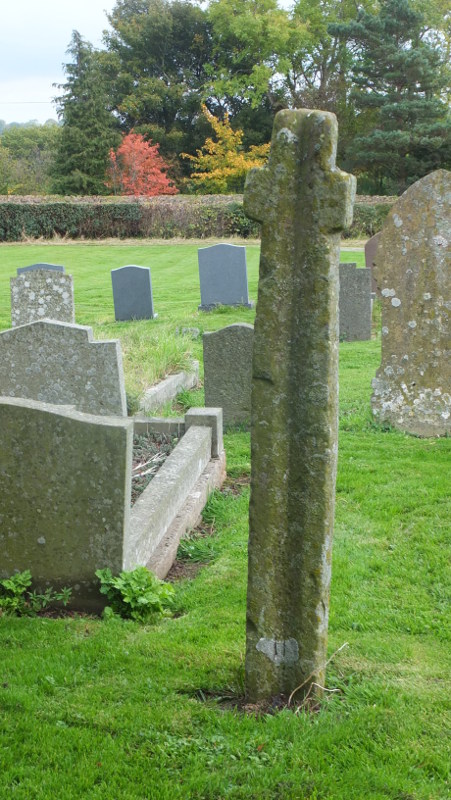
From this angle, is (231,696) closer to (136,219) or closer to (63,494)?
(63,494)

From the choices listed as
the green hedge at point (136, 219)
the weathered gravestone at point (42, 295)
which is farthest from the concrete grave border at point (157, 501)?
the green hedge at point (136, 219)

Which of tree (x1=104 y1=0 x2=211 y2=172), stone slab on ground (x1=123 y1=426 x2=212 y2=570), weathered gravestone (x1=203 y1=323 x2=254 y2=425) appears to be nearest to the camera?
stone slab on ground (x1=123 y1=426 x2=212 y2=570)

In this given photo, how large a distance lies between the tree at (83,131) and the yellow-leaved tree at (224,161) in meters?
4.51

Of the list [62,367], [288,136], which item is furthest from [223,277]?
[288,136]

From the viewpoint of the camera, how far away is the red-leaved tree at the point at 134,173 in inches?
1617

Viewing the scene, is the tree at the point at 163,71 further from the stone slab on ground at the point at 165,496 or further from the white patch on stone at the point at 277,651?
the white patch on stone at the point at 277,651

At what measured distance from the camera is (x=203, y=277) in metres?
16.3

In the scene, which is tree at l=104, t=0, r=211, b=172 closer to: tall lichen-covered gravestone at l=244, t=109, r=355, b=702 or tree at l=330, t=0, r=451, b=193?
tree at l=330, t=0, r=451, b=193

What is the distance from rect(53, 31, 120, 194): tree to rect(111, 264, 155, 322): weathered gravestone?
27.1 m

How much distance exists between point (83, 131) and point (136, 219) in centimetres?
1000

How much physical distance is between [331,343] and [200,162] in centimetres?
4044

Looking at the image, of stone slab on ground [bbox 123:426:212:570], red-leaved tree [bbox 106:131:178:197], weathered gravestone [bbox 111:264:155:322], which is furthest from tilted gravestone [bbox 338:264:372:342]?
red-leaved tree [bbox 106:131:178:197]

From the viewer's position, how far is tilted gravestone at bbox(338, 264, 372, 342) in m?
12.9

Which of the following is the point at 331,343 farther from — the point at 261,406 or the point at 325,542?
the point at 325,542
